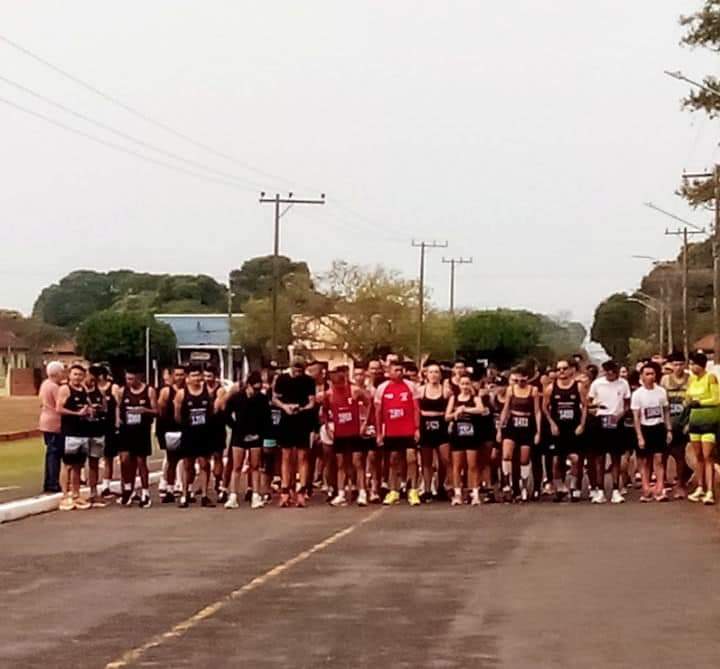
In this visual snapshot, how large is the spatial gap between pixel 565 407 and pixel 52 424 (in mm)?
6792

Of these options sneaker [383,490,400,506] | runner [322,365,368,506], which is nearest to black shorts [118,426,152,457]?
runner [322,365,368,506]

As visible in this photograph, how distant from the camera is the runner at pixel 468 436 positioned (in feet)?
74.4

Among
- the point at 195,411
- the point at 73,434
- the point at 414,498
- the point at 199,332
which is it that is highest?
the point at 199,332

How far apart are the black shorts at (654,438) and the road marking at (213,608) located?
6.15m

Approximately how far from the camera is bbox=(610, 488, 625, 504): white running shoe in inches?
894

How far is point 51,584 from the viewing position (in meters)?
14.2

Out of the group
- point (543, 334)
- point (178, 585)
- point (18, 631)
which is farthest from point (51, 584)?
point (543, 334)

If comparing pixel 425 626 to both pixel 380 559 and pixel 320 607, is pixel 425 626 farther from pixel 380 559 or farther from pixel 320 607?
pixel 380 559

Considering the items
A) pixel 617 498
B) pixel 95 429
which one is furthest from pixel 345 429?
pixel 617 498

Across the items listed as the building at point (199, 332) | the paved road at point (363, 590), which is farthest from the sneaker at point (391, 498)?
the building at point (199, 332)

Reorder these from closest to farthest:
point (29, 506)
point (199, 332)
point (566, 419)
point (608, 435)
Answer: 1. point (29, 506)
2. point (566, 419)
3. point (608, 435)
4. point (199, 332)

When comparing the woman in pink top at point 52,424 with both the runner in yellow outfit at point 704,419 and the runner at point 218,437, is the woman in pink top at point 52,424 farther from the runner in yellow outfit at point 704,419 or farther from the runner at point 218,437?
the runner in yellow outfit at point 704,419

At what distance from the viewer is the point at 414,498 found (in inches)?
894

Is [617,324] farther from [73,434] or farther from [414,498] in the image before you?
[73,434]
